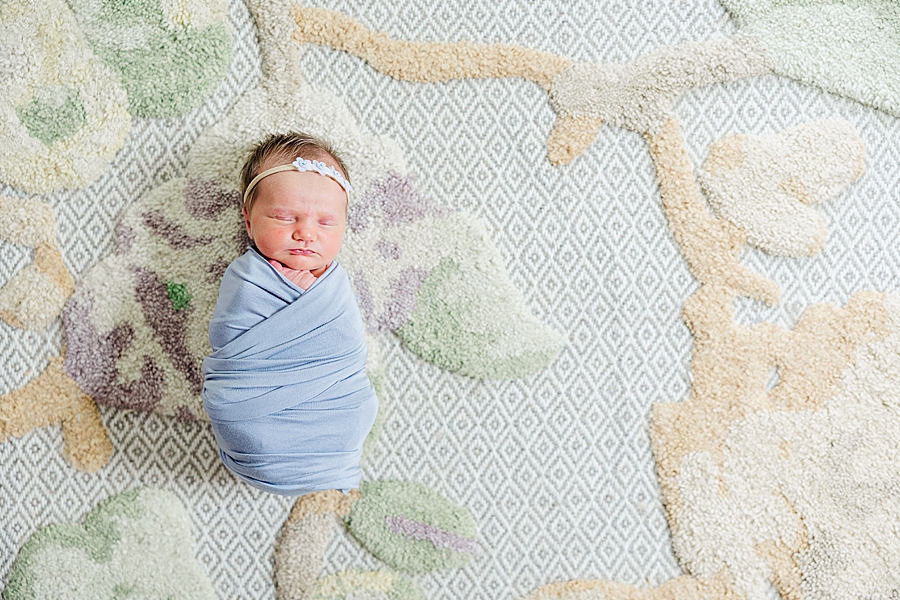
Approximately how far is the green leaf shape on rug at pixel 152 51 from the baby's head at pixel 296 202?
0.60 ft

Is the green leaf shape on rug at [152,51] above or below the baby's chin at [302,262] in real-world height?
above

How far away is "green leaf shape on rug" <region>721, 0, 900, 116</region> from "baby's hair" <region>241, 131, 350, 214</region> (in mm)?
624

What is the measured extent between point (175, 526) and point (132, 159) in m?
0.53

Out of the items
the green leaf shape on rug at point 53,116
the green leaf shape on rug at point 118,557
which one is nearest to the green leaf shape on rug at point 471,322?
the green leaf shape on rug at point 118,557

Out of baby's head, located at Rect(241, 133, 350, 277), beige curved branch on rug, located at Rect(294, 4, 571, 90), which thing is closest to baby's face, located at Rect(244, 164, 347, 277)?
baby's head, located at Rect(241, 133, 350, 277)

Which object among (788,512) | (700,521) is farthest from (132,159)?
(788,512)

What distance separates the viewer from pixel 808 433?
92cm

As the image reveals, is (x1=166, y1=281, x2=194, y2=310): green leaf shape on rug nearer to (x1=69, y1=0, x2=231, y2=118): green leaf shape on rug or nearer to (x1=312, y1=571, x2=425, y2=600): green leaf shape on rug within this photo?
(x1=69, y1=0, x2=231, y2=118): green leaf shape on rug

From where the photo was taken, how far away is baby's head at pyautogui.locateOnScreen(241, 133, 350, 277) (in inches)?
31.5

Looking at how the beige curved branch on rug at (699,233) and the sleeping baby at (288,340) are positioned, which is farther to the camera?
the beige curved branch on rug at (699,233)

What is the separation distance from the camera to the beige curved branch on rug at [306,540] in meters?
0.92

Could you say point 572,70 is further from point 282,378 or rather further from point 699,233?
point 282,378

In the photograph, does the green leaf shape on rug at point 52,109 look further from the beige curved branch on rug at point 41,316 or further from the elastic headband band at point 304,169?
the elastic headband band at point 304,169

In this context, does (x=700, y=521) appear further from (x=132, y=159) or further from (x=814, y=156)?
(x=132, y=159)
